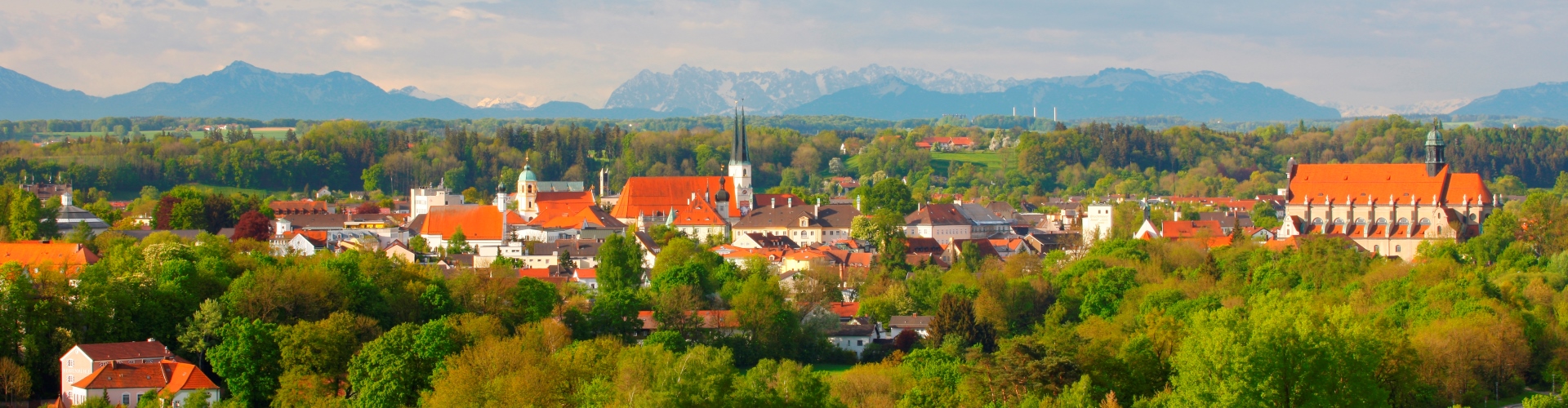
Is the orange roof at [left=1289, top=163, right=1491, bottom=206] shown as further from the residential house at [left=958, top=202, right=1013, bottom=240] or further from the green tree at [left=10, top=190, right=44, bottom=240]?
the green tree at [left=10, top=190, right=44, bottom=240]

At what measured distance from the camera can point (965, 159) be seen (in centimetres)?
17000

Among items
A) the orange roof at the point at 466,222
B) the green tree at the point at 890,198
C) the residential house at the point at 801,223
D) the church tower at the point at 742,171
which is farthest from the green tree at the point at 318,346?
the green tree at the point at 890,198

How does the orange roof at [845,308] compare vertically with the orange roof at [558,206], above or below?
below

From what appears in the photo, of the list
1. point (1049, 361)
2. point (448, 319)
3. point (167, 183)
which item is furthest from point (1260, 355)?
point (167, 183)

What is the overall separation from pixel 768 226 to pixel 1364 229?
2913 centimetres

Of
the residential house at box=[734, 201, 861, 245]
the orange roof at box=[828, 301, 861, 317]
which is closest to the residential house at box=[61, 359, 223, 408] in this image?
the orange roof at box=[828, 301, 861, 317]

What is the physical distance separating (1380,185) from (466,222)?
4310 cm

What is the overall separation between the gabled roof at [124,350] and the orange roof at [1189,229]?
1945 inches

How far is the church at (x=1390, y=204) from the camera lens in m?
76.8

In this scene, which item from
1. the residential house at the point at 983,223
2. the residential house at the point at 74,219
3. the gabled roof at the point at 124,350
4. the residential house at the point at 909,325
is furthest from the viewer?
the residential house at the point at 983,223

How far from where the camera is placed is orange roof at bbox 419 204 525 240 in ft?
275

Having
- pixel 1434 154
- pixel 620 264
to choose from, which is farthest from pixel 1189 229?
pixel 620 264

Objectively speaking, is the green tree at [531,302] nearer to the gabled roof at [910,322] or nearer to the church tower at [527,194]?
the gabled roof at [910,322]

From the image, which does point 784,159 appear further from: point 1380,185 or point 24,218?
point 24,218
